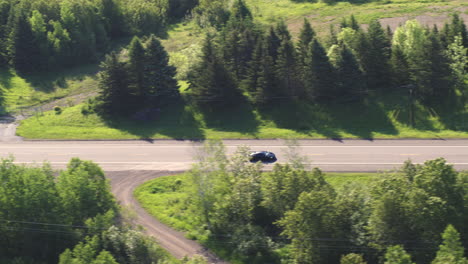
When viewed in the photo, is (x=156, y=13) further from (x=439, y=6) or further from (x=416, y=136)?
(x=416, y=136)

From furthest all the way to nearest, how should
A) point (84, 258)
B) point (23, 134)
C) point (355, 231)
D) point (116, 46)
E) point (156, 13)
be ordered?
point (156, 13)
point (116, 46)
point (23, 134)
point (355, 231)
point (84, 258)

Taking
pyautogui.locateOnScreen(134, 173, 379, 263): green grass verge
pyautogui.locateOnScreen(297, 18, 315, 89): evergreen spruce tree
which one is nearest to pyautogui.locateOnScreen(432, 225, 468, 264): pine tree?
pyautogui.locateOnScreen(134, 173, 379, 263): green grass verge

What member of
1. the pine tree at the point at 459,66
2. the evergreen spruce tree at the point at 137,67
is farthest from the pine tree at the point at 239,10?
the pine tree at the point at 459,66

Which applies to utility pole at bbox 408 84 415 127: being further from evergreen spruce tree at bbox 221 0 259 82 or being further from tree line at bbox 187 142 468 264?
evergreen spruce tree at bbox 221 0 259 82

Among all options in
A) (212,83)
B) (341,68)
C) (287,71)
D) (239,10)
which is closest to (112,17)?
(239,10)

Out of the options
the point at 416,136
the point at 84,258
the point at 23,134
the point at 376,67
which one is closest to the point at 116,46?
the point at 23,134

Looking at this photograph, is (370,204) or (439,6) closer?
(370,204)

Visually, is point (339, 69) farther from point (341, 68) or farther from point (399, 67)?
point (399, 67)
